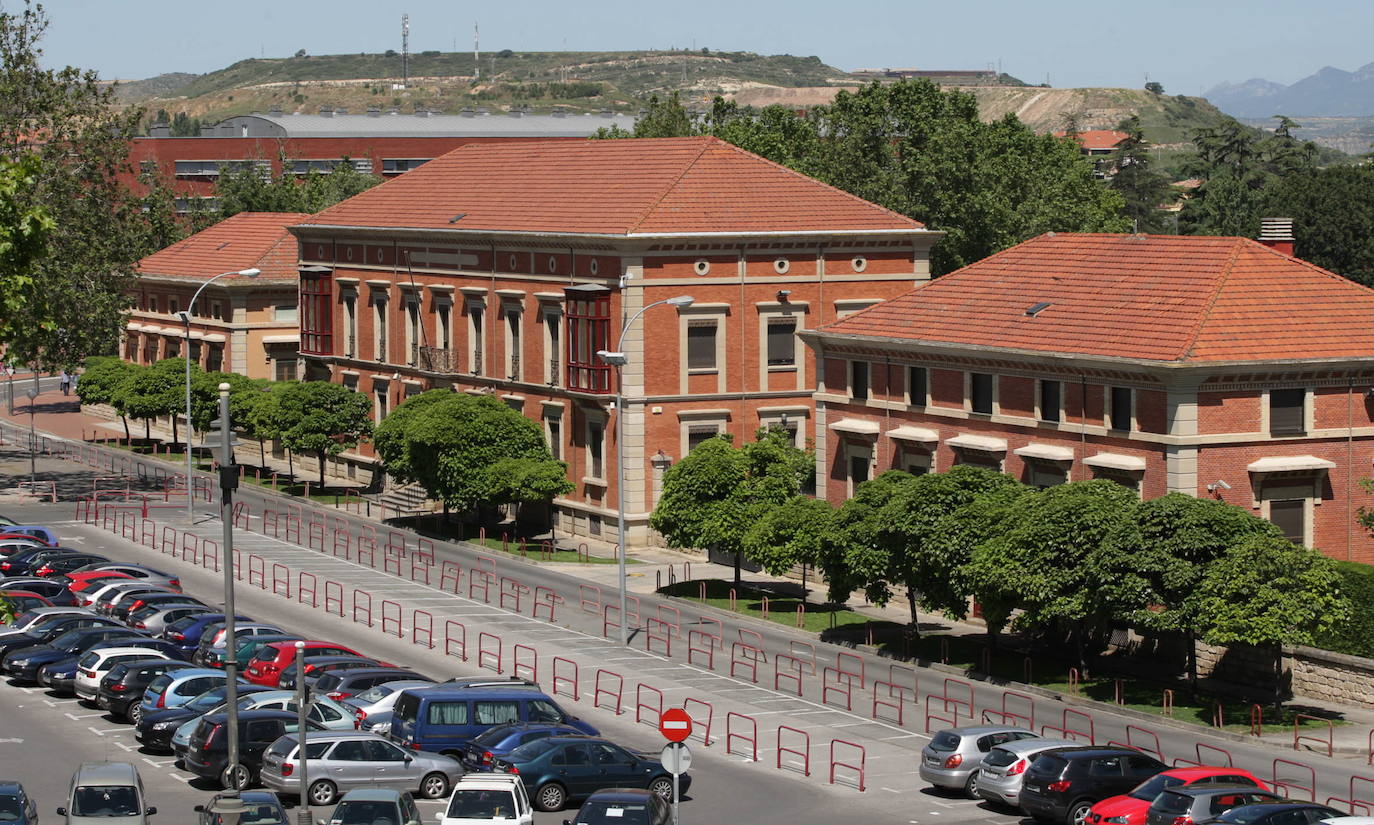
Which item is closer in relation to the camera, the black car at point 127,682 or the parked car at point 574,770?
the parked car at point 574,770

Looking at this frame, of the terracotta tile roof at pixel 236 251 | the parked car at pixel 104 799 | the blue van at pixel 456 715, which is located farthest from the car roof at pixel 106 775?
the terracotta tile roof at pixel 236 251

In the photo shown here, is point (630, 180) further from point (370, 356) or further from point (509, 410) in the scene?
point (370, 356)

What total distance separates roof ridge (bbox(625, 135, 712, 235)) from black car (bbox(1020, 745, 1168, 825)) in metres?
39.9

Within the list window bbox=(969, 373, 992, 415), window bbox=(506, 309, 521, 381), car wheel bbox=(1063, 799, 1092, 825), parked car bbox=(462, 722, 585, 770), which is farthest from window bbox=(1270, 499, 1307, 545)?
window bbox=(506, 309, 521, 381)

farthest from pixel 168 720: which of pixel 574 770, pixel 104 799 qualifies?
pixel 574 770

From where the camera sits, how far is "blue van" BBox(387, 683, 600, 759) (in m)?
42.2

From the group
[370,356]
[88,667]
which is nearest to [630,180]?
[370,356]

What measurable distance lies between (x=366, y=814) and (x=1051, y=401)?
32734 millimetres

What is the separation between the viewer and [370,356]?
9388 cm

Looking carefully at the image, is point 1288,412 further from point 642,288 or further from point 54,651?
point 54,651

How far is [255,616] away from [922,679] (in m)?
20.7

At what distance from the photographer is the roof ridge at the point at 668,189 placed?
2975 inches

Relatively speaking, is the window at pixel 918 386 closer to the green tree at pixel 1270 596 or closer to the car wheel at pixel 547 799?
the green tree at pixel 1270 596

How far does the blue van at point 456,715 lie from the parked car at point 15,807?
945 cm
